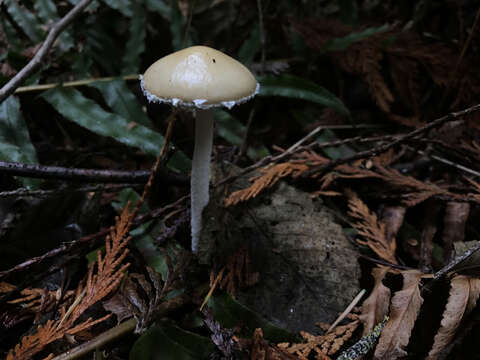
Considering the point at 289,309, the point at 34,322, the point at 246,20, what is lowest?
the point at 289,309

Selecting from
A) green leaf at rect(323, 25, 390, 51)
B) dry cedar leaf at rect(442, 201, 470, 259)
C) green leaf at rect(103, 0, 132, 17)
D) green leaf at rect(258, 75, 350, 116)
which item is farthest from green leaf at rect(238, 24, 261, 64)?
dry cedar leaf at rect(442, 201, 470, 259)

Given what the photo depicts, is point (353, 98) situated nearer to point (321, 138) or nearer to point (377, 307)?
point (321, 138)

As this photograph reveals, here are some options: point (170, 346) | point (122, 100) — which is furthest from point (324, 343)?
point (122, 100)

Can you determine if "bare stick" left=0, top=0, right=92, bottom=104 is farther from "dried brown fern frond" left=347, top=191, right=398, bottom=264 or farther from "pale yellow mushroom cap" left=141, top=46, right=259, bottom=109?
"dried brown fern frond" left=347, top=191, right=398, bottom=264

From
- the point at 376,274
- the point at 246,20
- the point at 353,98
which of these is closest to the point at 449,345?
the point at 376,274

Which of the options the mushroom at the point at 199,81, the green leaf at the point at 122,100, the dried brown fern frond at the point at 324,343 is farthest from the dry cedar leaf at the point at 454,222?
the green leaf at the point at 122,100

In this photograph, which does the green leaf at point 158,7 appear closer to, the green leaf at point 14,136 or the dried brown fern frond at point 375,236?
the green leaf at point 14,136

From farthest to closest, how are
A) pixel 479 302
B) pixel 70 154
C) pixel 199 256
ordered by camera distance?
pixel 70 154 < pixel 199 256 < pixel 479 302
